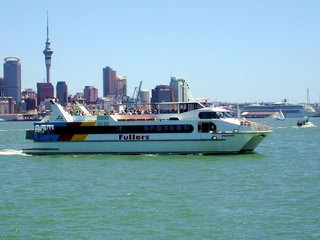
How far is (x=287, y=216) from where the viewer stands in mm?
25938

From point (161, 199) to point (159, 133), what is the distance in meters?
20.4

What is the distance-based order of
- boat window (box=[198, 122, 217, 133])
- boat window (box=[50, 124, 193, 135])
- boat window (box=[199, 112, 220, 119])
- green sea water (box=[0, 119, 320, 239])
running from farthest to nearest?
boat window (box=[199, 112, 220, 119]), boat window (box=[50, 124, 193, 135]), boat window (box=[198, 122, 217, 133]), green sea water (box=[0, 119, 320, 239])

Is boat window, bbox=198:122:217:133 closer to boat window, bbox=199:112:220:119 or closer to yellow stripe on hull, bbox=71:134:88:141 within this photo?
boat window, bbox=199:112:220:119

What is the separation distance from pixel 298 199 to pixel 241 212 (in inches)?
160

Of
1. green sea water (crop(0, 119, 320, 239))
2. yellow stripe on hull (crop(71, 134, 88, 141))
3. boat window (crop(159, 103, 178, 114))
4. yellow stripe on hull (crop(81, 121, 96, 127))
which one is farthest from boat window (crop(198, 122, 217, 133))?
yellow stripe on hull (crop(71, 134, 88, 141))

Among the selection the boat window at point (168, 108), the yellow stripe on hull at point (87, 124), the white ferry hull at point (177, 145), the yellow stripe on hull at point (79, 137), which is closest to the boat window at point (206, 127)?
the white ferry hull at point (177, 145)

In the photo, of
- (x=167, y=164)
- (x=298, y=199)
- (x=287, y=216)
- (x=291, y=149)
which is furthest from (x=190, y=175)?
(x=291, y=149)

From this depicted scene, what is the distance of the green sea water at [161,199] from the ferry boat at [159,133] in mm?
2231

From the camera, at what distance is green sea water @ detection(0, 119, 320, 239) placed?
24.0m

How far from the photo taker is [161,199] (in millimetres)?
30016

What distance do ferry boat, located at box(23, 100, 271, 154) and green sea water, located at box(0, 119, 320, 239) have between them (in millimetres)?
2231

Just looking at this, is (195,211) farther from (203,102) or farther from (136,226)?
(203,102)

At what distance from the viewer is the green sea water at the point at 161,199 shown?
24.0 m

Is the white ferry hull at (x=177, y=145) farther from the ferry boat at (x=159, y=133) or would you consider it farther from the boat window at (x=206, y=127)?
the boat window at (x=206, y=127)
